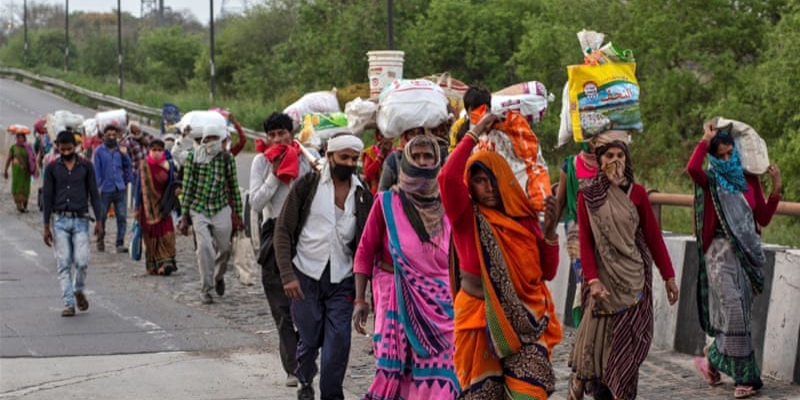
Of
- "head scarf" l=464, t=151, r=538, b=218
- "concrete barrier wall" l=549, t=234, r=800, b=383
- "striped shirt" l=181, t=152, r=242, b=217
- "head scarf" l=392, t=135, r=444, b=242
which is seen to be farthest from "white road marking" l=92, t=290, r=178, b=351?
→ "head scarf" l=464, t=151, r=538, b=218

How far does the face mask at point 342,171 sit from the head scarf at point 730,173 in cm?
244

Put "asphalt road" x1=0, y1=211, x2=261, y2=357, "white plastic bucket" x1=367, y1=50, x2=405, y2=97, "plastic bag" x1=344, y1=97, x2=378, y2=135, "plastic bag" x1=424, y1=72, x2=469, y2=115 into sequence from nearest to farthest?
"plastic bag" x1=344, y1=97, x2=378, y2=135, "plastic bag" x1=424, y1=72, x2=469, y2=115, "asphalt road" x1=0, y1=211, x2=261, y2=357, "white plastic bucket" x1=367, y1=50, x2=405, y2=97

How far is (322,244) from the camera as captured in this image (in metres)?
8.09

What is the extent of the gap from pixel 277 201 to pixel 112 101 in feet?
166

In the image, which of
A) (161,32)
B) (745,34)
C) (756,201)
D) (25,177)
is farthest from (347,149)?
(161,32)

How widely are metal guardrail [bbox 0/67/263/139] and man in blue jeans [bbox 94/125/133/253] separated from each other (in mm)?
20978

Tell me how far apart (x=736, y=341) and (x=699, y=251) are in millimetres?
688

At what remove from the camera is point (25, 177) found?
26734mm

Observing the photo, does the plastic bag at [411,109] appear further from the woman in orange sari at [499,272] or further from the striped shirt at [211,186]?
the striped shirt at [211,186]

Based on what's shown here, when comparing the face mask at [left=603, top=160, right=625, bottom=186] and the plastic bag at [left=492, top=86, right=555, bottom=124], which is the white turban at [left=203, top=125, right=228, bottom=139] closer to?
the plastic bag at [left=492, top=86, right=555, bottom=124]

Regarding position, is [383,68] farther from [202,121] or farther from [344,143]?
[344,143]

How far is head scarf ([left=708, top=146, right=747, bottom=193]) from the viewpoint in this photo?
8.79m

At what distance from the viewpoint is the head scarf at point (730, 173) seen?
8789 mm

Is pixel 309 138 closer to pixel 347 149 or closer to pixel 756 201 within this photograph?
pixel 347 149
